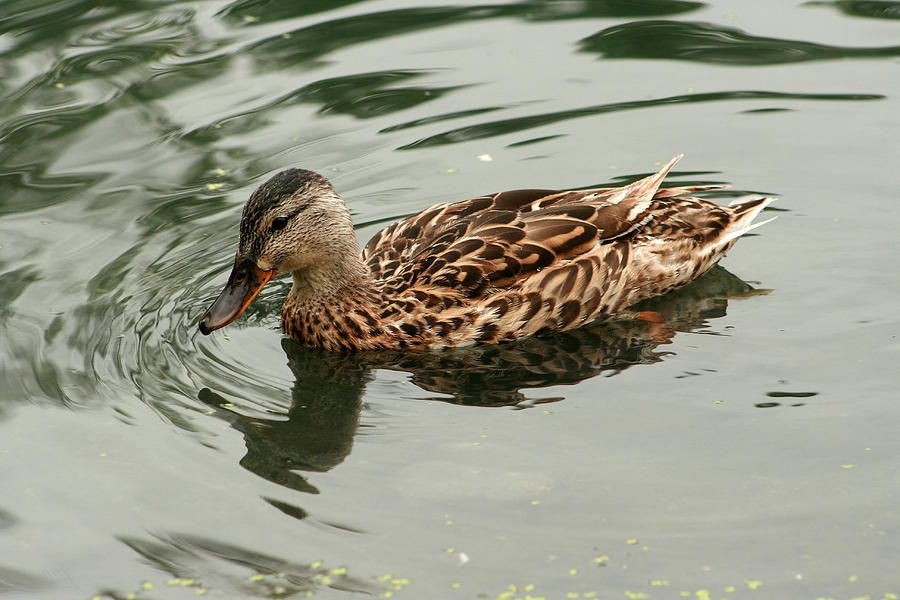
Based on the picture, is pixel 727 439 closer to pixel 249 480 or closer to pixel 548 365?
pixel 548 365

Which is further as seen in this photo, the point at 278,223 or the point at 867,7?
the point at 867,7

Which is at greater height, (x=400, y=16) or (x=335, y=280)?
(x=400, y=16)

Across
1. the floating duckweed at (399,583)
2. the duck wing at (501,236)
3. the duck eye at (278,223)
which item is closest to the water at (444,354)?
the floating duckweed at (399,583)

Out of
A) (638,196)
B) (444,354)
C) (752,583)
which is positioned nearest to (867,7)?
(638,196)

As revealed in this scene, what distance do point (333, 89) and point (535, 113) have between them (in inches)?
84.5

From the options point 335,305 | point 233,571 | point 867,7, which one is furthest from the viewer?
point 867,7

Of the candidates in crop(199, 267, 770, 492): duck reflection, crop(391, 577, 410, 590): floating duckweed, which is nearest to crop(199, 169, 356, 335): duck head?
crop(199, 267, 770, 492): duck reflection

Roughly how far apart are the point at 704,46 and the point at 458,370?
20.0ft

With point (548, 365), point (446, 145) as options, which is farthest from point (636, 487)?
point (446, 145)

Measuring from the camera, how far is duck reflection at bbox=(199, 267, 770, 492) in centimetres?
750

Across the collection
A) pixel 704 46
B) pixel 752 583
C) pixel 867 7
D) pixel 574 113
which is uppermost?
pixel 867 7

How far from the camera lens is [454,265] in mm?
8562

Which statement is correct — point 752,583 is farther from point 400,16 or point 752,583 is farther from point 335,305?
point 400,16

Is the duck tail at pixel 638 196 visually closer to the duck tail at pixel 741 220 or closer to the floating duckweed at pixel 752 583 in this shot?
the duck tail at pixel 741 220
